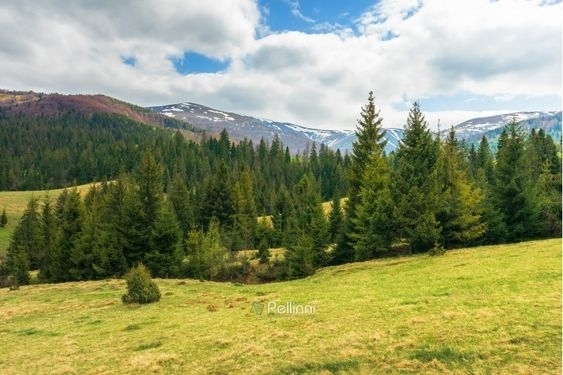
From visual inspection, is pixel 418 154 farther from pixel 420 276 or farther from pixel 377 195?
pixel 420 276

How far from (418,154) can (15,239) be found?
270 ft

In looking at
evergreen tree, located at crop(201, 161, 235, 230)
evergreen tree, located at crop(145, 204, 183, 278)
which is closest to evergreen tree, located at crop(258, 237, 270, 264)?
evergreen tree, located at crop(145, 204, 183, 278)

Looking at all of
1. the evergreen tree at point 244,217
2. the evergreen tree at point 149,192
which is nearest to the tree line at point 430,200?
the evergreen tree at point 149,192

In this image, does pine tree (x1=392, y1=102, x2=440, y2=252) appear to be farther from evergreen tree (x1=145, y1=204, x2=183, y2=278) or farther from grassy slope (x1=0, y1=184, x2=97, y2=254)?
grassy slope (x1=0, y1=184, x2=97, y2=254)

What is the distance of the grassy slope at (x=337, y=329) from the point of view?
12438 millimetres

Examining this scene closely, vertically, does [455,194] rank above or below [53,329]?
above

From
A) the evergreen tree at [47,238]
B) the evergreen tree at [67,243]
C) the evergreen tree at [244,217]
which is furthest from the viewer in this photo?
the evergreen tree at [244,217]

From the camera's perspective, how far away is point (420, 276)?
27.2 m

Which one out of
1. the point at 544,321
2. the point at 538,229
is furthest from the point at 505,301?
the point at 538,229

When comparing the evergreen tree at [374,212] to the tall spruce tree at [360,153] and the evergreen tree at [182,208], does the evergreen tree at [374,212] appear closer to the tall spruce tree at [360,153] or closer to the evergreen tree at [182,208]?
the tall spruce tree at [360,153]

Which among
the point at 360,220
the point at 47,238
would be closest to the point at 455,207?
the point at 360,220

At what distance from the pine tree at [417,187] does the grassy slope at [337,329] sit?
9.21 metres

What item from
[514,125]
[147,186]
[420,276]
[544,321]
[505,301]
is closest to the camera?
[544,321]

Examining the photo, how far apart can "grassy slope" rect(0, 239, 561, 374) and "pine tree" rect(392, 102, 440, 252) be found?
921 centimetres
